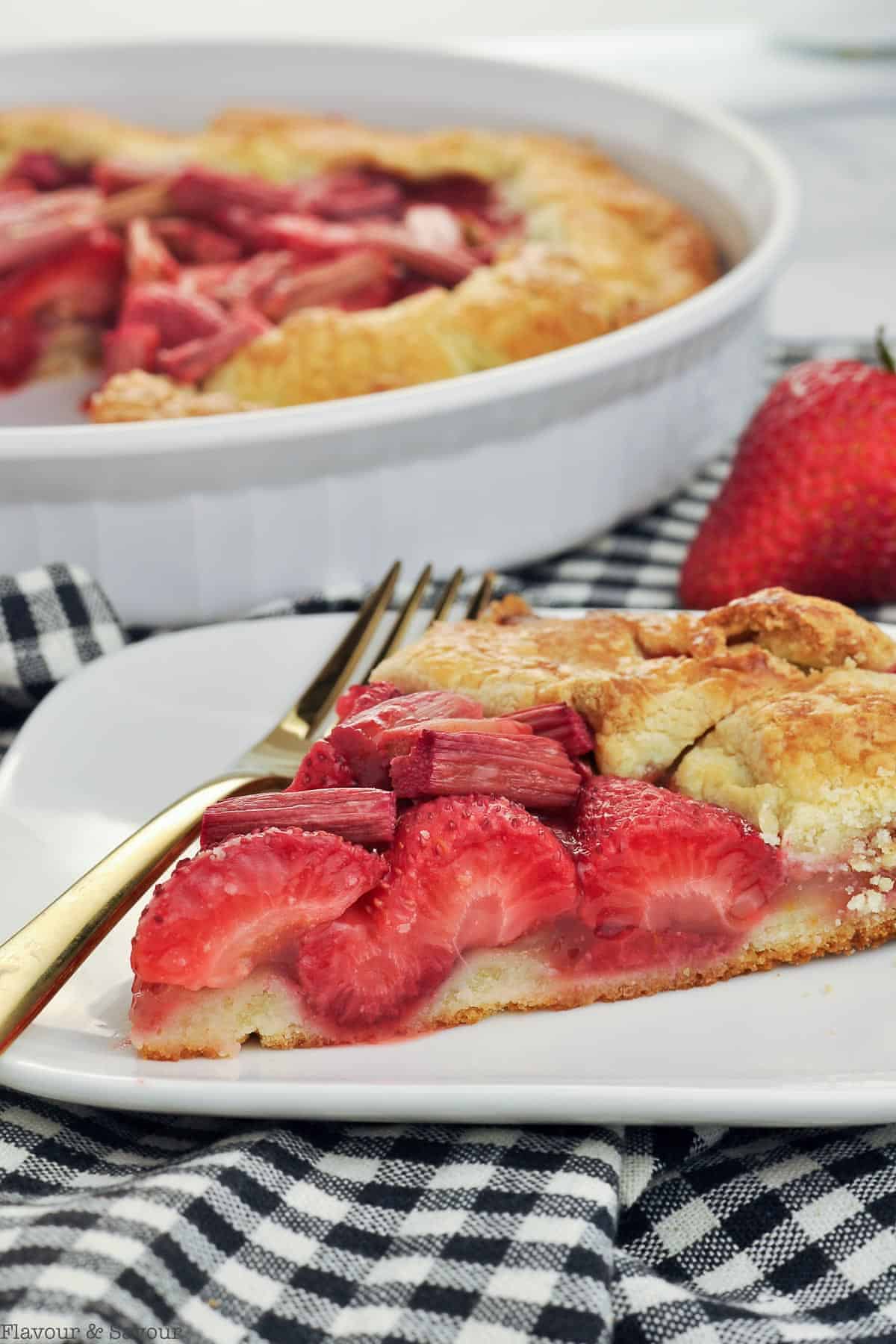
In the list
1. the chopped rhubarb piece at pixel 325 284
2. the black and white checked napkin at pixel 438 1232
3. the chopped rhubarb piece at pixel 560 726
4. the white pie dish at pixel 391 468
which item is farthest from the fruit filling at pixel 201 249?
the black and white checked napkin at pixel 438 1232

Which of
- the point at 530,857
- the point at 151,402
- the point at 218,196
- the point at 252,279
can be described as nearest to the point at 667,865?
the point at 530,857

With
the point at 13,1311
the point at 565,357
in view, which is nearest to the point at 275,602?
the point at 565,357

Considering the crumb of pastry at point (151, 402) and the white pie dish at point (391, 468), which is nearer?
the white pie dish at point (391, 468)

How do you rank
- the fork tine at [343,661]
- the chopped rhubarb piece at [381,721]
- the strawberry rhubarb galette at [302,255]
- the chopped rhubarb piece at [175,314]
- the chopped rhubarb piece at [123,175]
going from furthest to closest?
the chopped rhubarb piece at [123,175]
the chopped rhubarb piece at [175,314]
the strawberry rhubarb galette at [302,255]
the fork tine at [343,661]
the chopped rhubarb piece at [381,721]

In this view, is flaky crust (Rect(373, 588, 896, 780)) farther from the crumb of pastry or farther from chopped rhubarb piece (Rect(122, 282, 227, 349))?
chopped rhubarb piece (Rect(122, 282, 227, 349))

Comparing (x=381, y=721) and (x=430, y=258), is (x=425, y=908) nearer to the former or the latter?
(x=381, y=721)

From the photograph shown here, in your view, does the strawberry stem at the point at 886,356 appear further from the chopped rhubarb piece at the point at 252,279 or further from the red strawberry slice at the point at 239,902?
the red strawberry slice at the point at 239,902
